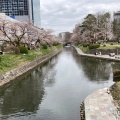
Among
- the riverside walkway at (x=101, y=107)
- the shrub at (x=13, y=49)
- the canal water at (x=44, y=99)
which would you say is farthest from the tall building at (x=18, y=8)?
the riverside walkway at (x=101, y=107)

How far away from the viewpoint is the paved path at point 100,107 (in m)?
10.7

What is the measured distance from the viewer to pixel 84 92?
17.1 metres

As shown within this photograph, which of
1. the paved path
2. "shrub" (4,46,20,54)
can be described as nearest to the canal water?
the paved path

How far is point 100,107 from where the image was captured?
1209cm

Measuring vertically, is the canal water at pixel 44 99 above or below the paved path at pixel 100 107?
below

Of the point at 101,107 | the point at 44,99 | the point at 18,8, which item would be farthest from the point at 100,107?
the point at 18,8

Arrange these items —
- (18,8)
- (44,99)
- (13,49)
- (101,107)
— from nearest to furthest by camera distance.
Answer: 1. (101,107)
2. (44,99)
3. (13,49)
4. (18,8)

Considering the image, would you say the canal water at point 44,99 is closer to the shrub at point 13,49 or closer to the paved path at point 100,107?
the paved path at point 100,107

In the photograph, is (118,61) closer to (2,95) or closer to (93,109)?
(2,95)

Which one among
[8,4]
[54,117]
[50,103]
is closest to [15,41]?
[50,103]

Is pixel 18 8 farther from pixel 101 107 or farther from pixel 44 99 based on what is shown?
pixel 101 107

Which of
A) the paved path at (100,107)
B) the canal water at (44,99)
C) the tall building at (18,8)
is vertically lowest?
the canal water at (44,99)

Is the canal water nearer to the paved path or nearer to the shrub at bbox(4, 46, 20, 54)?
the paved path

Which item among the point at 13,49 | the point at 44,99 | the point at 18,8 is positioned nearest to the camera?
the point at 44,99
